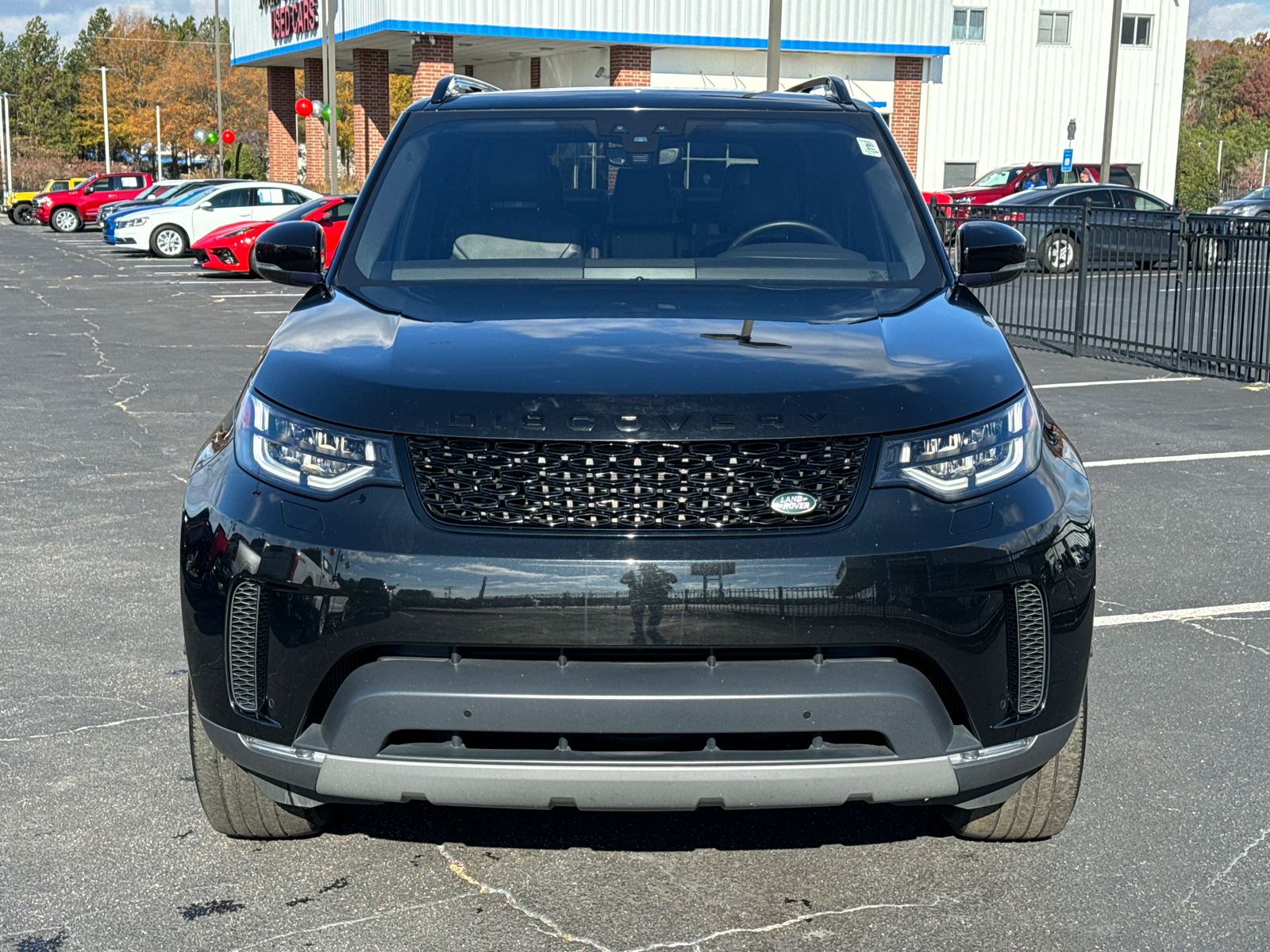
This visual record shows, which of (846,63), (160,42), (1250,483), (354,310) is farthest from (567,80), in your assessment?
(160,42)

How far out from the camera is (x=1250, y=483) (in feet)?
27.9

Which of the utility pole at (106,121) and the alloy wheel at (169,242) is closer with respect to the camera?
the alloy wheel at (169,242)

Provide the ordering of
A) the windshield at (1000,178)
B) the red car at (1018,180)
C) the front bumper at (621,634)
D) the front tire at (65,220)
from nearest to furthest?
the front bumper at (621,634), the red car at (1018,180), the windshield at (1000,178), the front tire at (65,220)

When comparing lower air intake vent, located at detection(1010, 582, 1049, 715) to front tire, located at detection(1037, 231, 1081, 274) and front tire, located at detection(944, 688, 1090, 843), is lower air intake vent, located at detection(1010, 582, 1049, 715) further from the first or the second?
front tire, located at detection(1037, 231, 1081, 274)

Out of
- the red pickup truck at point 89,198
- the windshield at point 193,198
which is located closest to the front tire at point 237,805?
the windshield at point 193,198

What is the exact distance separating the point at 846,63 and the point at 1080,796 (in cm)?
3899

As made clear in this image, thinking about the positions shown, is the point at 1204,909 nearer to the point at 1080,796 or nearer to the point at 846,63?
the point at 1080,796

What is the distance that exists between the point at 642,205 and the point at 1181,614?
2846 millimetres

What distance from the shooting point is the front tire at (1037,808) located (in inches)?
140

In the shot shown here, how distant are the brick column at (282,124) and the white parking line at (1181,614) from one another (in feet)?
159

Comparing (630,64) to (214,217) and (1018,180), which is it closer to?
(1018,180)

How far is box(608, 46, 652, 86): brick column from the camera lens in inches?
1522

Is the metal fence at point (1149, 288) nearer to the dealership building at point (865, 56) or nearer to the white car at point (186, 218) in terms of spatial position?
the white car at point (186, 218)

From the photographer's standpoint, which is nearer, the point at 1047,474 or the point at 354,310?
the point at 1047,474
